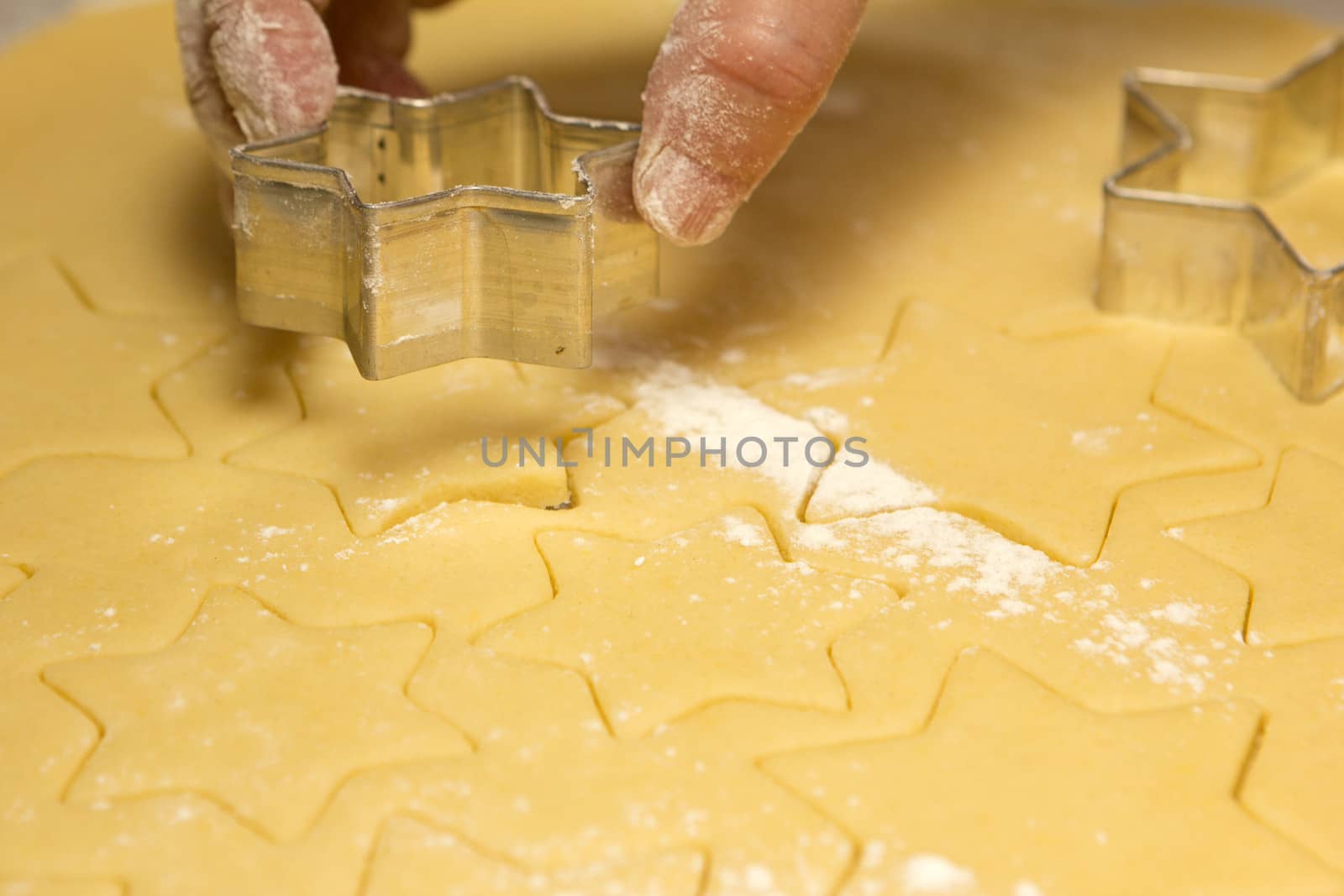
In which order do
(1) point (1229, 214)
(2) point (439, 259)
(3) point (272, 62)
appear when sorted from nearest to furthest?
(2) point (439, 259) → (3) point (272, 62) → (1) point (1229, 214)

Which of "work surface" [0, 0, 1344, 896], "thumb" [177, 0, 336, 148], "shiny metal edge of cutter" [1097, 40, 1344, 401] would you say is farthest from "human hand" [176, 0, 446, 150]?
"shiny metal edge of cutter" [1097, 40, 1344, 401]


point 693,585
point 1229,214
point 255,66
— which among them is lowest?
point 693,585

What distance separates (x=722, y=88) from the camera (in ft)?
3.85

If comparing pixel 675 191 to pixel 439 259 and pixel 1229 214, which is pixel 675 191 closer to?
pixel 439 259

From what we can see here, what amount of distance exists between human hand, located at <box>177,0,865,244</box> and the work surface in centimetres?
23

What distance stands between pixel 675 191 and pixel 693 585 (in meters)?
0.33

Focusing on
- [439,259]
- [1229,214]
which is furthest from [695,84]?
[1229,214]

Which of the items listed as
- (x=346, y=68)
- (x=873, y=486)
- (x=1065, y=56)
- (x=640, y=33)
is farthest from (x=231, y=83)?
(x=1065, y=56)

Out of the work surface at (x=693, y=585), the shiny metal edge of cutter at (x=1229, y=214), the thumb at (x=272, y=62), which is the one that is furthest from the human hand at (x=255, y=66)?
the shiny metal edge of cutter at (x=1229, y=214)

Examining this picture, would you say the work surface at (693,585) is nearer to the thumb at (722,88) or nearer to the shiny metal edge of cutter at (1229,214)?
the shiny metal edge of cutter at (1229,214)

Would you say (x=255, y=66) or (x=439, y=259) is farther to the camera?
(x=255, y=66)

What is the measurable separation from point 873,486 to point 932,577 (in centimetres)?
13

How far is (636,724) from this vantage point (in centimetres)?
100

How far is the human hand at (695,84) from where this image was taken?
3.85ft
